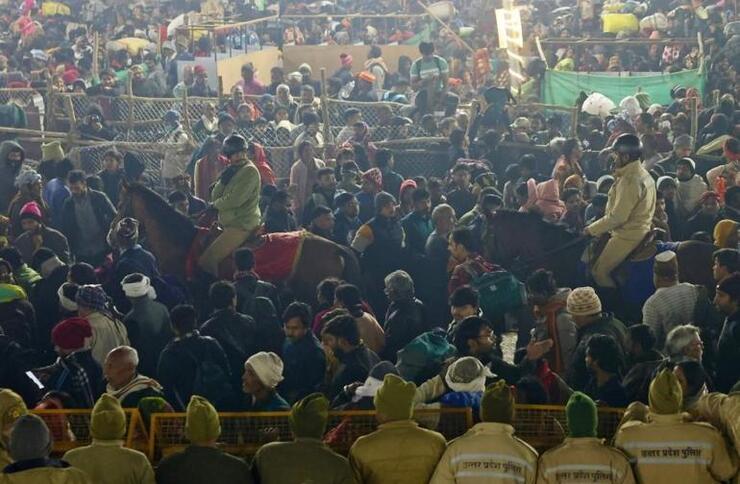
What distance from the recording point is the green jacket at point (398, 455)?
8375mm

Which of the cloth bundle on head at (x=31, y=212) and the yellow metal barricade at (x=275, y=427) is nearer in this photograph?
the yellow metal barricade at (x=275, y=427)

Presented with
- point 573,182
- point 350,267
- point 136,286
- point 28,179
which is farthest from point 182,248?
point 573,182

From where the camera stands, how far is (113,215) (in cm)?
1561

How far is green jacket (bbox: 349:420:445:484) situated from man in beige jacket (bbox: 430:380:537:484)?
0.37ft

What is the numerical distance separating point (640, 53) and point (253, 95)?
29.4ft

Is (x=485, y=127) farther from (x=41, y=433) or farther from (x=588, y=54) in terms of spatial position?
(x=41, y=433)

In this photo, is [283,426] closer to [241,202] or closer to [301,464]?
[301,464]

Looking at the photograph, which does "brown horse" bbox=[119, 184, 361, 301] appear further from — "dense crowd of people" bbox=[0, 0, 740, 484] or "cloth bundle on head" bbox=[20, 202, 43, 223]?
"cloth bundle on head" bbox=[20, 202, 43, 223]

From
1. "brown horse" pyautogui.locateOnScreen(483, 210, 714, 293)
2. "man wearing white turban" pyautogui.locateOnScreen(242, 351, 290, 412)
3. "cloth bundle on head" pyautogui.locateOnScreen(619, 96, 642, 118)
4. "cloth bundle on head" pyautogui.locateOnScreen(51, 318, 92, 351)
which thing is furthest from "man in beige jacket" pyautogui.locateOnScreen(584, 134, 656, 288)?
"cloth bundle on head" pyautogui.locateOnScreen(619, 96, 642, 118)

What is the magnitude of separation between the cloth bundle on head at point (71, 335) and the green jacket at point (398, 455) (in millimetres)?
2542

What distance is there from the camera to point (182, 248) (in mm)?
14453

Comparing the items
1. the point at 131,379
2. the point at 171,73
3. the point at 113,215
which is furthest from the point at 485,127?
the point at 131,379

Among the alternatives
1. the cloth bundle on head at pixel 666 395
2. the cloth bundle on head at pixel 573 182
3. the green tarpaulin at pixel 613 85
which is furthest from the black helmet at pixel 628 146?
the green tarpaulin at pixel 613 85

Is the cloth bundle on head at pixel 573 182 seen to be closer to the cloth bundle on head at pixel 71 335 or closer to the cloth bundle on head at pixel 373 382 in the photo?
the cloth bundle on head at pixel 373 382
